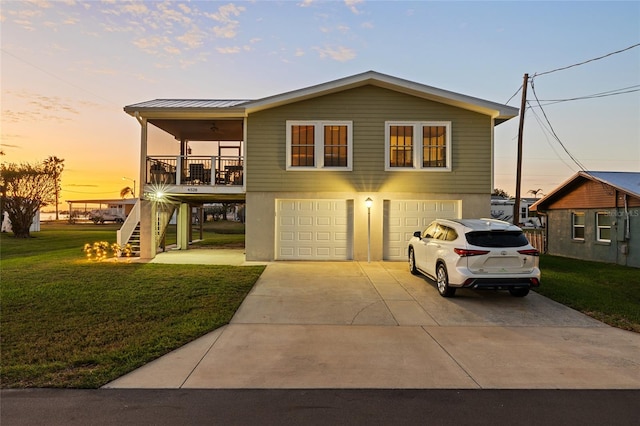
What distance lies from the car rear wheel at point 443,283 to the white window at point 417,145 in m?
5.78

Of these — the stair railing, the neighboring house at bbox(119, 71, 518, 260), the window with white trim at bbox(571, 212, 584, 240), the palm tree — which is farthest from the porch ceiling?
the palm tree

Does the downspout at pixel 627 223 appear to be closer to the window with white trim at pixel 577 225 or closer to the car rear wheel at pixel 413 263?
the window with white trim at pixel 577 225

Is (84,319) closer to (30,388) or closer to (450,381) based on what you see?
(30,388)

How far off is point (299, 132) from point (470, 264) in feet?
26.6

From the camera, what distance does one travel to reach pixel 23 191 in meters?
25.8

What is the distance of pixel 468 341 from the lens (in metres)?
5.84

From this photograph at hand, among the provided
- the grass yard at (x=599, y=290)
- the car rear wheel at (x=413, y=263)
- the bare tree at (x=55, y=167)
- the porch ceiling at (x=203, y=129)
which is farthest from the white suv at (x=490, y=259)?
the bare tree at (x=55, y=167)

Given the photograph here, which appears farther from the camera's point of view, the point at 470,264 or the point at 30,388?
the point at 470,264

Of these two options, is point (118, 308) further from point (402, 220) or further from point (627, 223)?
point (627, 223)

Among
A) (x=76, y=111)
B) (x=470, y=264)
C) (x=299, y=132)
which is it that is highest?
(x=76, y=111)

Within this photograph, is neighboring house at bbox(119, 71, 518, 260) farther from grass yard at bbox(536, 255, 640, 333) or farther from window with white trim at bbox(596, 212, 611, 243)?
window with white trim at bbox(596, 212, 611, 243)

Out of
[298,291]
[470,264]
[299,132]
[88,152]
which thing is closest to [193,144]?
[299,132]

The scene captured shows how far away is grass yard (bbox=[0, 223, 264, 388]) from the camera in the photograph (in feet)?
15.0

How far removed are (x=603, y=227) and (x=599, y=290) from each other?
28.6 ft
